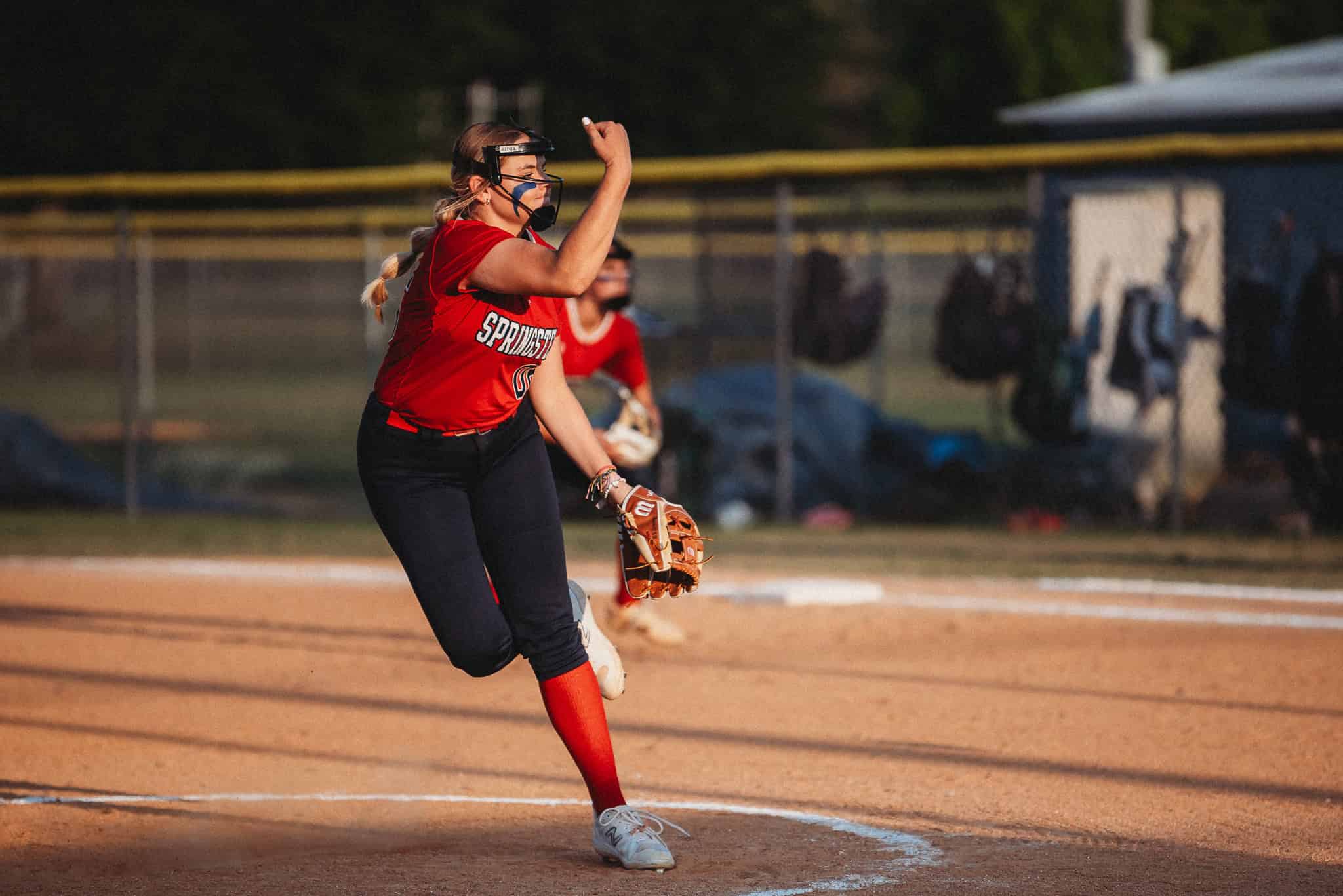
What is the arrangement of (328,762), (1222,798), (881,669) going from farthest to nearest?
(881,669), (328,762), (1222,798)

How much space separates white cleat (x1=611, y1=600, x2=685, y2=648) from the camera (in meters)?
8.25

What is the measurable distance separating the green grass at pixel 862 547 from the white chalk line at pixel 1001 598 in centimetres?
31

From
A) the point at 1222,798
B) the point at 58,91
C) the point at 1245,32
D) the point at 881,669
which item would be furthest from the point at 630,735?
the point at 1245,32

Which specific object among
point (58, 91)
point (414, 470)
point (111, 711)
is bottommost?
point (111, 711)

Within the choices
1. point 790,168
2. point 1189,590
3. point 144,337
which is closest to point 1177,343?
point 1189,590

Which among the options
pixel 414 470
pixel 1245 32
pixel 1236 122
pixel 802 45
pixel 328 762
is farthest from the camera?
pixel 802 45

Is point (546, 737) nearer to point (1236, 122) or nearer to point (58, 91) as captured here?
point (1236, 122)

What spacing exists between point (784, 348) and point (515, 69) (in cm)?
3829

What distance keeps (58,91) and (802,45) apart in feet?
86.6

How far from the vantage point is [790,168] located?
39.7ft

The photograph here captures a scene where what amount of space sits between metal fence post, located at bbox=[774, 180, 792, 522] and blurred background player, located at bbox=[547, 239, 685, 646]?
3.94 meters

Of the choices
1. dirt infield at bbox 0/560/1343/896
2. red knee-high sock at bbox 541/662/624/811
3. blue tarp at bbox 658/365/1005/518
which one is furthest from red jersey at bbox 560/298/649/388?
blue tarp at bbox 658/365/1005/518

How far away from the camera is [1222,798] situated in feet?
17.8

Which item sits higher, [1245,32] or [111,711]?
[1245,32]
